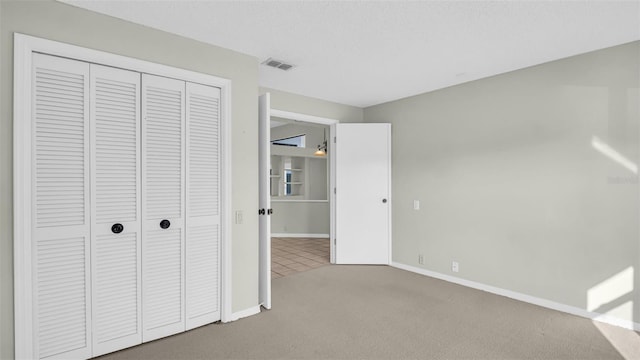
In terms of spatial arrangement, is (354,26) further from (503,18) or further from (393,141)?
(393,141)

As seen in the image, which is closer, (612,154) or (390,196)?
(612,154)

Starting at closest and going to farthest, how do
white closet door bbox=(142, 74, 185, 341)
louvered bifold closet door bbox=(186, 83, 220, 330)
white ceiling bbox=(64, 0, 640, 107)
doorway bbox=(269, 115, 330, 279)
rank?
white ceiling bbox=(64, 0, 640, 107), white closet door bbox=(142, 74, 185, 341), louvered bifold closet door bbox=(186, 83, 220, 330), doorway bbox=(269, 115, 330, 279)

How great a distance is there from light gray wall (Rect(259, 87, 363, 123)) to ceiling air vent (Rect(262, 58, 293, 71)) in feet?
2.41

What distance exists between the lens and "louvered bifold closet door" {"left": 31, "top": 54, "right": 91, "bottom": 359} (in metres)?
1.97

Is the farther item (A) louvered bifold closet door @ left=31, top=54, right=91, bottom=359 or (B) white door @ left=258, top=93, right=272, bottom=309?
(B) white door @ left=258, top=93, right=272, bottom=309

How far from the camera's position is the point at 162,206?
2.47 meters

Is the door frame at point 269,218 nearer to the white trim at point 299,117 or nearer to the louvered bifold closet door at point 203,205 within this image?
the white trim at point 299,117

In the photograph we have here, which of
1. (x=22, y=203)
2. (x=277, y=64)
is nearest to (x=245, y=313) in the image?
(x=22, y=203)

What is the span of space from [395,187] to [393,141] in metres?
0.69

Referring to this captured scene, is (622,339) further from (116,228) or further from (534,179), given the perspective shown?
(116,228)

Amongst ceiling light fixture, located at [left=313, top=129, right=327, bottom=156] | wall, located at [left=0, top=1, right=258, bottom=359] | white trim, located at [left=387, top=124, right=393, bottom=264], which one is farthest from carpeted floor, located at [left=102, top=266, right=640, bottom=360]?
ceiling light fixture, located at [left=313, top=129, right=327, bottom=156]

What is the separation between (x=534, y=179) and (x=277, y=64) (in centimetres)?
288

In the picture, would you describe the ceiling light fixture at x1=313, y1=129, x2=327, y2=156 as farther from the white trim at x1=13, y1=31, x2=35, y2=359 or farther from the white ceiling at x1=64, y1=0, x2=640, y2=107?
the white trim at x1=13, y1=31, x2=35, y2=359

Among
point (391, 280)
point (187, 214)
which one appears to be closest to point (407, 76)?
point (391, 280)
